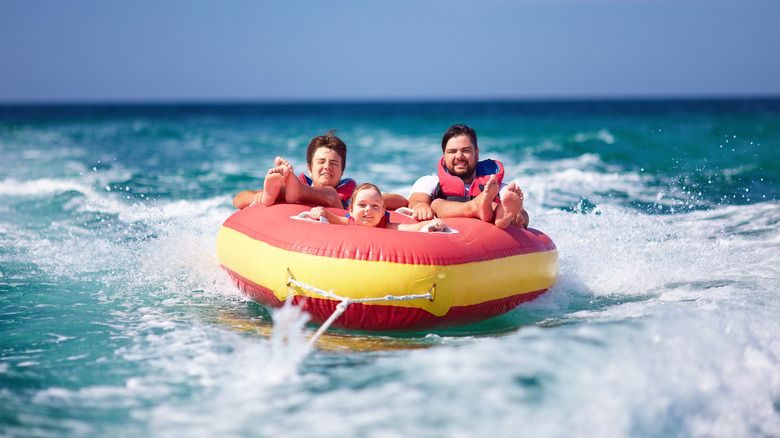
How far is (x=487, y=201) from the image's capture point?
4.11 meters

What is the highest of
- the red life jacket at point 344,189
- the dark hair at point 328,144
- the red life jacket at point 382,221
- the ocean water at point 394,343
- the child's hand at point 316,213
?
the dark hair at point 328,144

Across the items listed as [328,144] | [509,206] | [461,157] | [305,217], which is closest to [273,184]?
[305,217]

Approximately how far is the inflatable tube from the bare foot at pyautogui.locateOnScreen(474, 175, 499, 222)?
8 cm

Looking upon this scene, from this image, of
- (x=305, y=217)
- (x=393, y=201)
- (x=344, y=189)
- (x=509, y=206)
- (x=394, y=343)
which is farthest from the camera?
(x=344, y=189)

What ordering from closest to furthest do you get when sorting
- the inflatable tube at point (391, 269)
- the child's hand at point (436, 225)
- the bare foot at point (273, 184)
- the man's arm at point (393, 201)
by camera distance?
the inflatable tube at point (391, 269) < the child's hand at point (436, 225) < the bare foot at point (273, 184) < the man's arm at point (393, 201)

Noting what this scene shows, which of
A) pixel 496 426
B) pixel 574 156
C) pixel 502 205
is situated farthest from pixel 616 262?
pixel 574 156

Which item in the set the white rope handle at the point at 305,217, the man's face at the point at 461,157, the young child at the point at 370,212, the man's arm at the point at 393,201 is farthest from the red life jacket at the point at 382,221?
the man's face at the point at 461,157

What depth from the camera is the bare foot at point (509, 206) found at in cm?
395

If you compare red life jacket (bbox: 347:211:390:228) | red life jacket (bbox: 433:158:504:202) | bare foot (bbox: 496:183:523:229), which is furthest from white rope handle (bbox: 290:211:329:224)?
bare foot (bbox: 496:183:523:229)

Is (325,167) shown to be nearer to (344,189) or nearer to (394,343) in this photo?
(344,189)

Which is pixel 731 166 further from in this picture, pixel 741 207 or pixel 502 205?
pixel 502 205

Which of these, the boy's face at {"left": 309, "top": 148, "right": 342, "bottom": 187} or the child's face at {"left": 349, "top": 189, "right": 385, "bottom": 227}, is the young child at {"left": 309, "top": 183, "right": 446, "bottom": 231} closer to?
the child's face at {"left": 349, "top": 189, "right": 385, "bottom": 227}

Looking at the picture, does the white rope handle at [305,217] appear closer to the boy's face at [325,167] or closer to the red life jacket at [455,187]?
the boy's face at [325,167]

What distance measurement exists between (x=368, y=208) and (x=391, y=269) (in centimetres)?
54
